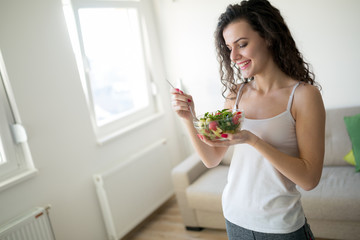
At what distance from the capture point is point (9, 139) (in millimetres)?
2158

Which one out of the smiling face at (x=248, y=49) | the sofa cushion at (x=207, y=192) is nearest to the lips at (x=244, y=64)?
the smiling face at (x=248, y=49)

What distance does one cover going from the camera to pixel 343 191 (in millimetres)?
2125

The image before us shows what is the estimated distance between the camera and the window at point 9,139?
211 centimetres

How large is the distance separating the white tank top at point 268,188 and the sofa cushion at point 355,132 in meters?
1.54

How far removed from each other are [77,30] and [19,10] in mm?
504

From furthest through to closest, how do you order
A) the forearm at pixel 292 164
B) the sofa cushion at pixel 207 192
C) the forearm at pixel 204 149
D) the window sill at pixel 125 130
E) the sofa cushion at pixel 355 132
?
the window sill at pixel 125 130
the sofa cushion at pixel 207 192
the sofa cushion at pixel 355 132
the forearm at pixel 204 149
the forearm at pixel 292 164

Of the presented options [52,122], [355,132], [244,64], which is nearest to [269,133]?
[244,64]

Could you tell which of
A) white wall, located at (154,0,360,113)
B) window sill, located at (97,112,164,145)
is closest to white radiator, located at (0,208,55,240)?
window sill, located at (97,112,164,145)

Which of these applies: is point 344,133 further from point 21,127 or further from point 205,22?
point 21,127

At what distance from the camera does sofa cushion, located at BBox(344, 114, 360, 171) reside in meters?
2.38

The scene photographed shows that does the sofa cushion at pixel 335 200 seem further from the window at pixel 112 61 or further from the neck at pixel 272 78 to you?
the window at pixel 112 61

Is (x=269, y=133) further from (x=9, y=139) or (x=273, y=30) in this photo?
(x=9, y=139)

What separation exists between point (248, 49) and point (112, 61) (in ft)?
6.96

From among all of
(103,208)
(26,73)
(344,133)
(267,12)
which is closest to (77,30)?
(26,73)
